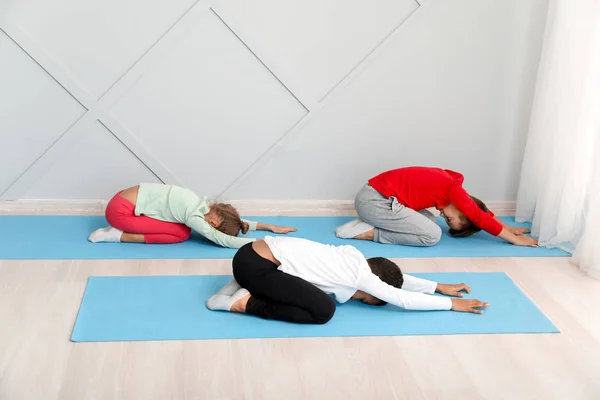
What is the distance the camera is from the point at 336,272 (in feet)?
9.55

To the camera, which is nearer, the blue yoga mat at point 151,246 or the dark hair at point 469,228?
the blue yoga mat at point 151,246

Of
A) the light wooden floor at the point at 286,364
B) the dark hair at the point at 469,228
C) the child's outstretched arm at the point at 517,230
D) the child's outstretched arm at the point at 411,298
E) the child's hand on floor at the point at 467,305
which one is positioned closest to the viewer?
the light wooden floor at the point at 286,364

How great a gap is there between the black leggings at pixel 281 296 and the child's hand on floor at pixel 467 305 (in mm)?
563

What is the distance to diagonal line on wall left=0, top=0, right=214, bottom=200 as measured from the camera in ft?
12.4

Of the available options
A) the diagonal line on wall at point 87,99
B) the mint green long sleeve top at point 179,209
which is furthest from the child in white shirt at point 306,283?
the diagonal line on wall at point 87,99

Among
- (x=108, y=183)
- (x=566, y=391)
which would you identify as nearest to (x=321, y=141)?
(x=108, y=183)

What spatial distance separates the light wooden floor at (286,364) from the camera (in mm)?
2424

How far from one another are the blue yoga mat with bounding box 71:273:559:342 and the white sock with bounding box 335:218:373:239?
0.81 metres

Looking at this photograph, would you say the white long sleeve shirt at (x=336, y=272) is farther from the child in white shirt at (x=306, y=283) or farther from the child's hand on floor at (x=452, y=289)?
the child's hand on floor at (x=452, y=289)

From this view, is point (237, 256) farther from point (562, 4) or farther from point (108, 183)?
point (562, 4)

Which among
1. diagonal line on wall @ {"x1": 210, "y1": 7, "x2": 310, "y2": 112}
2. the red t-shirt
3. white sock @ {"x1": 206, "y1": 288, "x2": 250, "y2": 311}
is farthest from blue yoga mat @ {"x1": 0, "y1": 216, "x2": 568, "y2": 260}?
diagonal line on wall @ {"x1": 210, "y1": 7, "x2": 310, "y2": 112}

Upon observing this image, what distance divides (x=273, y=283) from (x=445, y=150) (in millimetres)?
1821

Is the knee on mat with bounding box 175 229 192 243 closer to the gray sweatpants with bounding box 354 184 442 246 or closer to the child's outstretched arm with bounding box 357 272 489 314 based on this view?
the gray sweatpants with bounding box 354 184 442 246

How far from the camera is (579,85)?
3625mm
